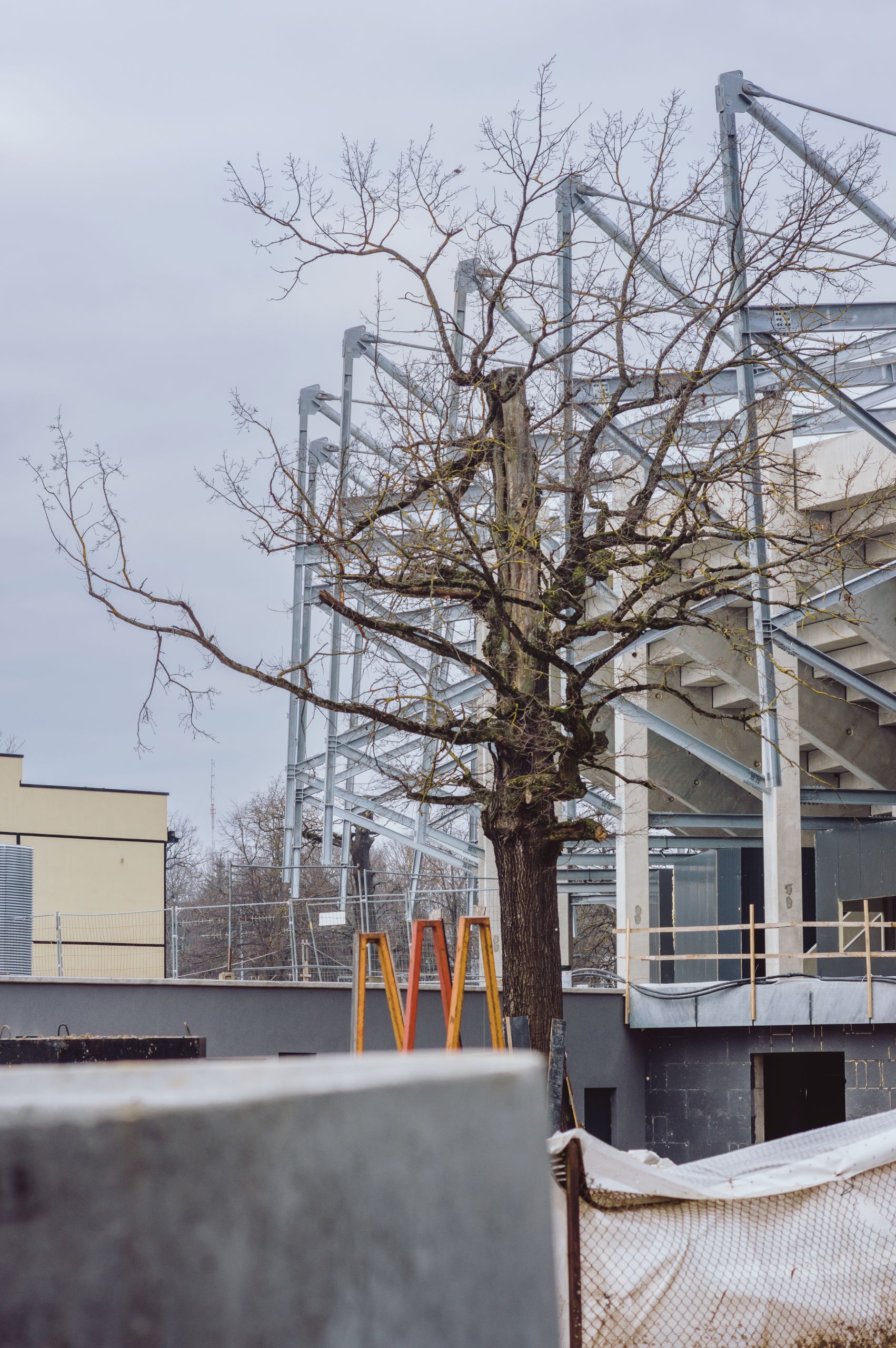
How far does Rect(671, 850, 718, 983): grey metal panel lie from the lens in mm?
34188

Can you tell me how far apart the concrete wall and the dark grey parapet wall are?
601 inches

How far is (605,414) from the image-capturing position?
14.2 m

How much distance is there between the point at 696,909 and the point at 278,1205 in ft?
123

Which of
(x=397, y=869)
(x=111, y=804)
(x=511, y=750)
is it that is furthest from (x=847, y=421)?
(x=397, y=869)

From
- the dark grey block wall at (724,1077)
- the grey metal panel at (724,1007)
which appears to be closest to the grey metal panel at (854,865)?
the dark grey block wall at (724,1077)

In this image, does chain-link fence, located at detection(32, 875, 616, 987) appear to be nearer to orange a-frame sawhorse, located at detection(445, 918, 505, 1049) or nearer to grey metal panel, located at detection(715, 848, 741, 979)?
grey metal panel, located at detection(715, 848, 741, 979)

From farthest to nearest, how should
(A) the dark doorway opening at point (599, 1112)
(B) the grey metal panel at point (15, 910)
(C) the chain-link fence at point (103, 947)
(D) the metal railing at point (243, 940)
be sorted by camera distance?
(C) the chain-link fence at point (103, 947) → (D) the metal railing at point (243, 940) → (B) the grey metal panel at point (15, 910) → (A) the dark doorway opening at point (599, 1112)

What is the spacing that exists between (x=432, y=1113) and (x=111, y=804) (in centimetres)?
3845

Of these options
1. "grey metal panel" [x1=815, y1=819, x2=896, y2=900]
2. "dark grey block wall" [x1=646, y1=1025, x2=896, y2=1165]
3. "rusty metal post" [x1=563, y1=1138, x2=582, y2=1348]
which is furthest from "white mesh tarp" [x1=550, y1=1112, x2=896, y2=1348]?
"grey metal panel" [x1=815, y1=819, x2=896, y2=900]

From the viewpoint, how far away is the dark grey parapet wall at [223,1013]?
65.0 ft

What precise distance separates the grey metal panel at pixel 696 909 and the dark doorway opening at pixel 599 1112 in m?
12.3

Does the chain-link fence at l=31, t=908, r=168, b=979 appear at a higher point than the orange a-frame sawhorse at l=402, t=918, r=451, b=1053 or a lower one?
lower

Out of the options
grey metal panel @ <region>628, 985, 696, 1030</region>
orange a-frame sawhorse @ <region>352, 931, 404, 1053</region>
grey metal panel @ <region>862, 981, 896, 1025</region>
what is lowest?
grey metal panel @ <region>628, 985, 696, 1030</region>

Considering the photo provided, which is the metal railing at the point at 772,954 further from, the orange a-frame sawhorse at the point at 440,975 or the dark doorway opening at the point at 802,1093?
the orange a-frame sawhorse at the point at 440,975
